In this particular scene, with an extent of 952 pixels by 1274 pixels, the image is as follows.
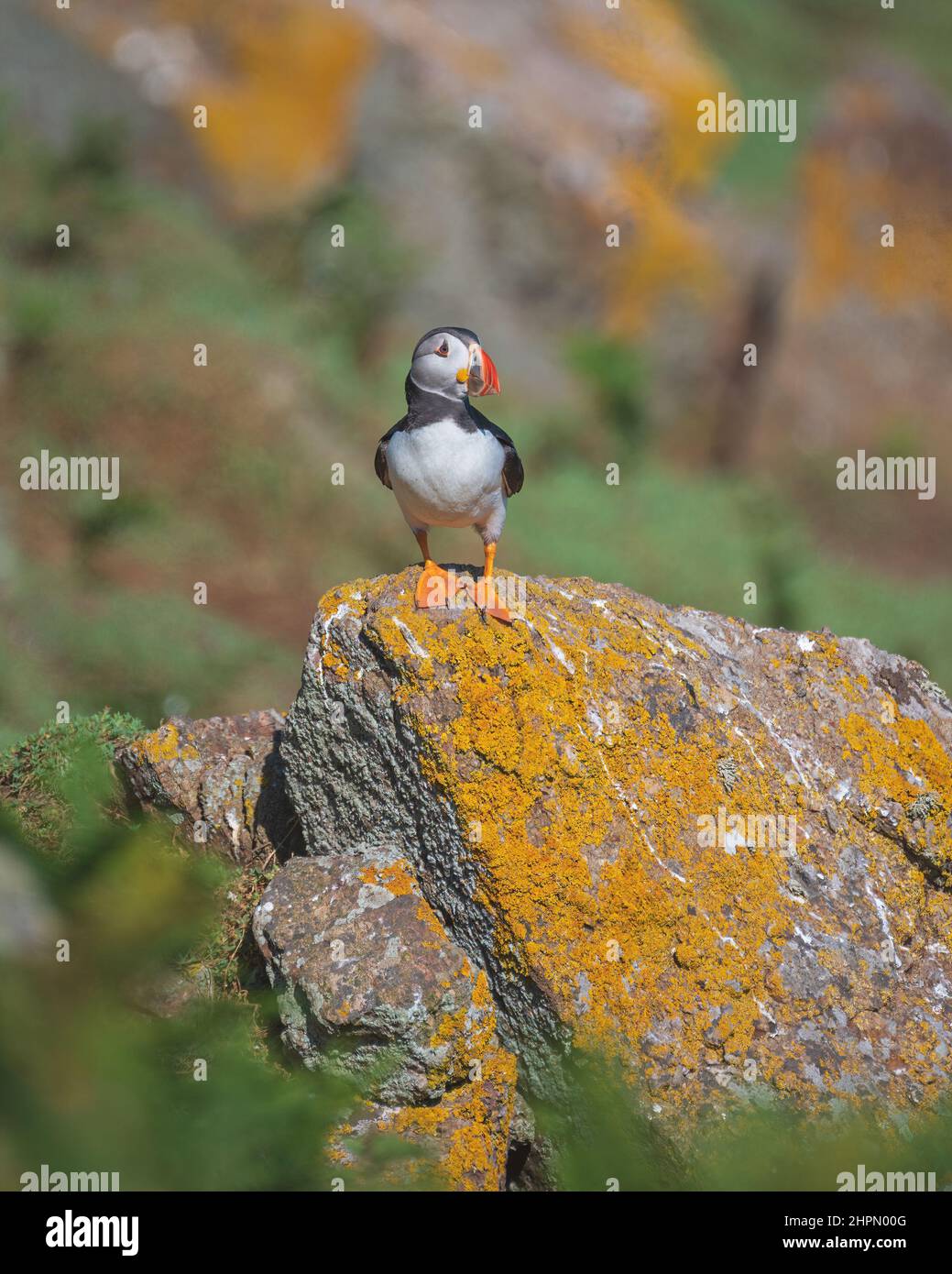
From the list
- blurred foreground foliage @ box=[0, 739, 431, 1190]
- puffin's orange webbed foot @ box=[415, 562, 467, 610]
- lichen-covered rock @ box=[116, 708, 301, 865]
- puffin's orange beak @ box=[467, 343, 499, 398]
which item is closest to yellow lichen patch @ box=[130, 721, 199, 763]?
lichen-covered rock @ box=[116, 708, 301, 865]

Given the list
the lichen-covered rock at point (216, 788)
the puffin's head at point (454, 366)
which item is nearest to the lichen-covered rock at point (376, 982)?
the lichen-covered rock at point (216, 788)

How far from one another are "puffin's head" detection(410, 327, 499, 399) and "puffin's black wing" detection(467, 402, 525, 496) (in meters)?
0.18

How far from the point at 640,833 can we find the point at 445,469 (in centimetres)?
156

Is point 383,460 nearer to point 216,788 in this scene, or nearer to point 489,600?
point 489,600

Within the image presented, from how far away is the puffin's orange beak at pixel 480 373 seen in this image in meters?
4.55

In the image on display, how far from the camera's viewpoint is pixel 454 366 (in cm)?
464

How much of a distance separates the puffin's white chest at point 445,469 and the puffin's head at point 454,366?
146 millimetres

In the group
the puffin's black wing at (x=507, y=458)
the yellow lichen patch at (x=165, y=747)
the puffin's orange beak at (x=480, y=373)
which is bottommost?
the yellow lichen patch at (x=165, y=747)

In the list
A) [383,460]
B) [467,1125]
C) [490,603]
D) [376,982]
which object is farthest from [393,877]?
[383,460]

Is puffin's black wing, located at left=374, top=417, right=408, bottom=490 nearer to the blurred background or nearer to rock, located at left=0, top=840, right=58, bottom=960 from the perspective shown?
rock, located at left=0, top=840, right=58, bottom=960

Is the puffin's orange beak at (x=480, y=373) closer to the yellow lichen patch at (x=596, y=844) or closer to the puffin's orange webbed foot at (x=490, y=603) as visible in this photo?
the puffin's orange webbed foot at (x=490, y=603)
